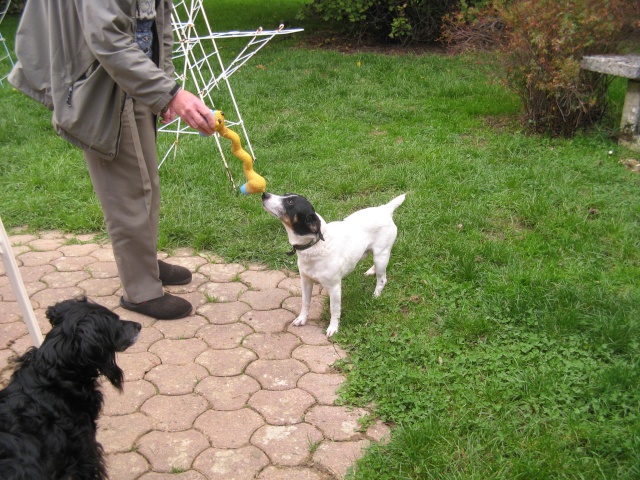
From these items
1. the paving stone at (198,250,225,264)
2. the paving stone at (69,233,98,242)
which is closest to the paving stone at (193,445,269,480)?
the paving stone at (198,250,225,264)

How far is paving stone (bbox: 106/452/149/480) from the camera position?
2.61 m

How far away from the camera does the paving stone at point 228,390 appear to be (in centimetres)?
305

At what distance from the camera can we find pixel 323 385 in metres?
3.18

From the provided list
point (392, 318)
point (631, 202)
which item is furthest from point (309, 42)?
point (392, 318)

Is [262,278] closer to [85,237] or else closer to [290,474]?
[85,237]

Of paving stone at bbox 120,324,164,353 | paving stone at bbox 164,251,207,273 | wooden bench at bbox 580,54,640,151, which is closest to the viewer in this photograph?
paving stone at bbox 120,324,164,353

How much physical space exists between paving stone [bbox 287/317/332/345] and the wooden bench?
4251 millimetres

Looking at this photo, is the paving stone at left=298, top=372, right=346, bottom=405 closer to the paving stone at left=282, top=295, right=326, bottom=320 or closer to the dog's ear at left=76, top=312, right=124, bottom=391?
the paving stone at left=282, top=295, right=326, bottom=320

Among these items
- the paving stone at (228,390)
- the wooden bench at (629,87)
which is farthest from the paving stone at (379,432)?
the wooden bench at (629,87)

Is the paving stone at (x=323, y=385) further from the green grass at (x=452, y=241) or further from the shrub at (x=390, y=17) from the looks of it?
the shrub at (x=390, y=17)

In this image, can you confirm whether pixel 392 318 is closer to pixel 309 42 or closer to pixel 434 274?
pixel 434 274

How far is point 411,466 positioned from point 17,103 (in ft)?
25.7

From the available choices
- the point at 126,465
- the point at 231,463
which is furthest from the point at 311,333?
the point at 126,465

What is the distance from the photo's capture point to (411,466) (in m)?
2.61
